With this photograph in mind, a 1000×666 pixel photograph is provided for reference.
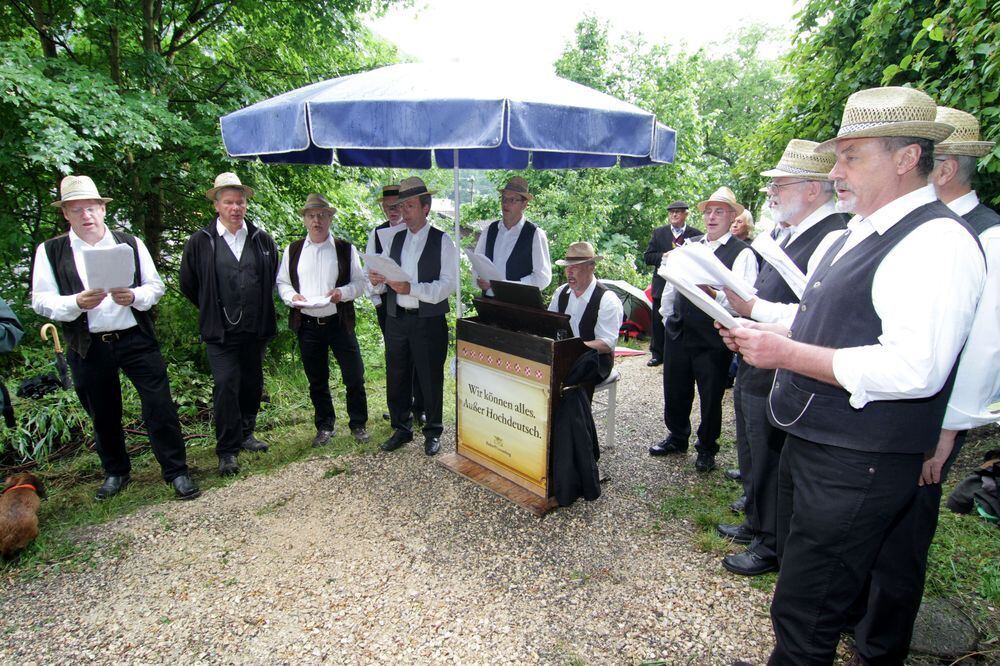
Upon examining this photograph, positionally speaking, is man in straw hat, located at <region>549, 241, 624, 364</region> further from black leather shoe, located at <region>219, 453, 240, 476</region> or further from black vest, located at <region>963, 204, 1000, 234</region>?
black leather shoe, located at <region>219, 453, 240, 476</region>

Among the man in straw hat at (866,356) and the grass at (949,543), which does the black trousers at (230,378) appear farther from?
the man in straw hat at (866,356)

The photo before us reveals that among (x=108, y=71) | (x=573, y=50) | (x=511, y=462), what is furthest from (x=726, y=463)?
(x=573, y=50)

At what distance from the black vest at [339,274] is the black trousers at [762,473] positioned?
3107mm

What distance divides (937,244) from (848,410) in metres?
0.55

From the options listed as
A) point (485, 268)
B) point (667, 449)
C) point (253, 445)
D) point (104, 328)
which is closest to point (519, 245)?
point (485, 268)

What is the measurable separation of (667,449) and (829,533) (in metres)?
2.75

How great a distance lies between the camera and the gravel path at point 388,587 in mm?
2516

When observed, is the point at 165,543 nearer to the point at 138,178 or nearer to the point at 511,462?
the point at 511,462

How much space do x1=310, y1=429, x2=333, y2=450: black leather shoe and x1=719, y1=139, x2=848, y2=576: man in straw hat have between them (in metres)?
3.25

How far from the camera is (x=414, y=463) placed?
4.34 meters

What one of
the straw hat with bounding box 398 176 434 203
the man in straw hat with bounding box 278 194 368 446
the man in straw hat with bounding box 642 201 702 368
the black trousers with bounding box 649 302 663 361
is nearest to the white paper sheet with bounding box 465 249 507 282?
the straw hat with bounding box 398 176 434 203

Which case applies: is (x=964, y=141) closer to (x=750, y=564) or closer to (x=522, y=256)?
(x=750, y=564)

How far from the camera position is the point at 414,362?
4559 millimetres

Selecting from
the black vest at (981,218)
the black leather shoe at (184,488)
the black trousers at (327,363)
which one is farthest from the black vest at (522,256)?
the black vest at (981,218)
